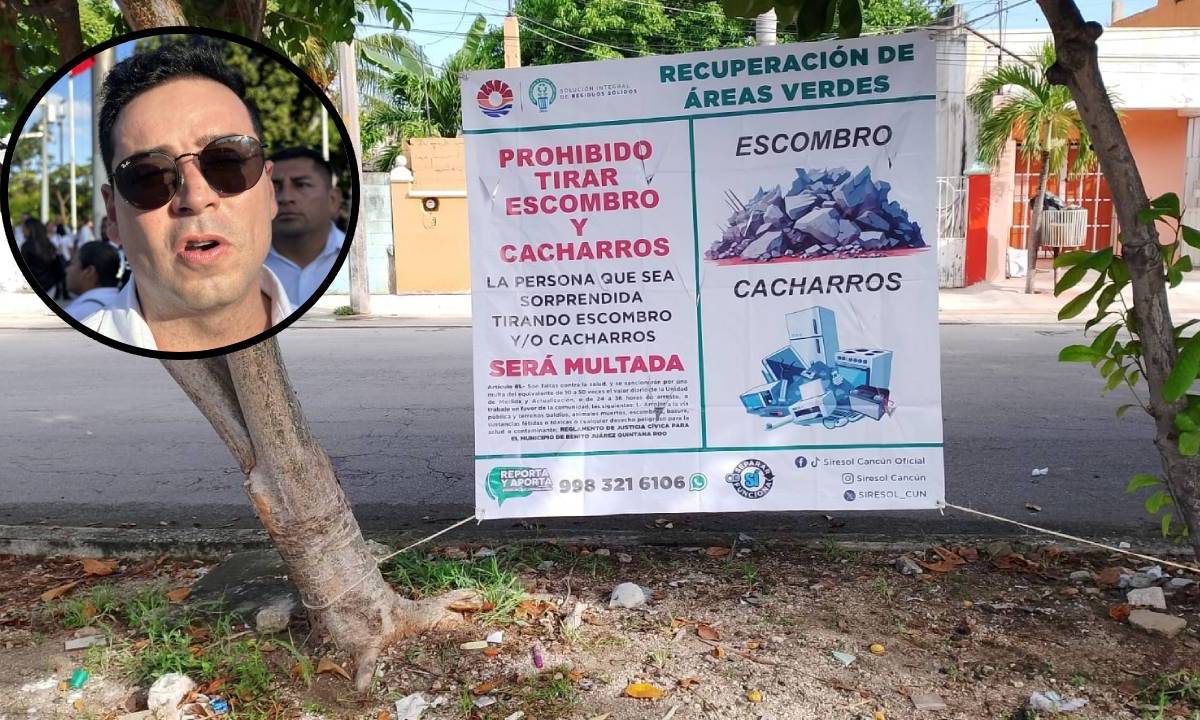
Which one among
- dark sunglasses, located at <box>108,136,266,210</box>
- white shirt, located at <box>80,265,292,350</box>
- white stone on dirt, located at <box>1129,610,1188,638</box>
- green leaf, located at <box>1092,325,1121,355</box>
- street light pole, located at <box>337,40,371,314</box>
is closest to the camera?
dark sunglasses, located at <box>108,136,266,210</box>

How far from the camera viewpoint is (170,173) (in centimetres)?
152

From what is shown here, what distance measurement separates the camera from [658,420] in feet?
11.8

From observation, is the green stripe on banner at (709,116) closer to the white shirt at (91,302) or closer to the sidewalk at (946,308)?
the white shirt at (91,302)

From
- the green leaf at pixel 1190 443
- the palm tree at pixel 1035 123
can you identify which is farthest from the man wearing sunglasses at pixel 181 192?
the palm tree at pixel 1035 123

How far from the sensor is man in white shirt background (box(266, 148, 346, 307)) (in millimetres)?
1665

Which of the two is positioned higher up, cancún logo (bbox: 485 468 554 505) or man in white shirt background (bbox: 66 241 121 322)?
man in white shirt background (bbox: 66 241 121 322)

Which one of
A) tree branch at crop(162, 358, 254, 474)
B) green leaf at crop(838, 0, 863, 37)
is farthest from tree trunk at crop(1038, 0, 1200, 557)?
tree branch at crop(162, 358, 254, 474)

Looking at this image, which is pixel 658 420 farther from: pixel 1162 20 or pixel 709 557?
pixel 1162 20

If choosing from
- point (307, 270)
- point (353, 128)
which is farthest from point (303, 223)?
point (353, 128)

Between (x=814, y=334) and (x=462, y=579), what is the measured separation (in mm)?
1672

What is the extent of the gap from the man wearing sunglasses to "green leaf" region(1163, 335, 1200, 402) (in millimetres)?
2609

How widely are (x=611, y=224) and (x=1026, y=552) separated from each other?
236cm

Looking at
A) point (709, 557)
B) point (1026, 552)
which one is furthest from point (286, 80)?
point (1026, 552)

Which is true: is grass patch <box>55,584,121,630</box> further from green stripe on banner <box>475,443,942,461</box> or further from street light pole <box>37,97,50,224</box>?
street light pole <box>37,97,50,224</box>
